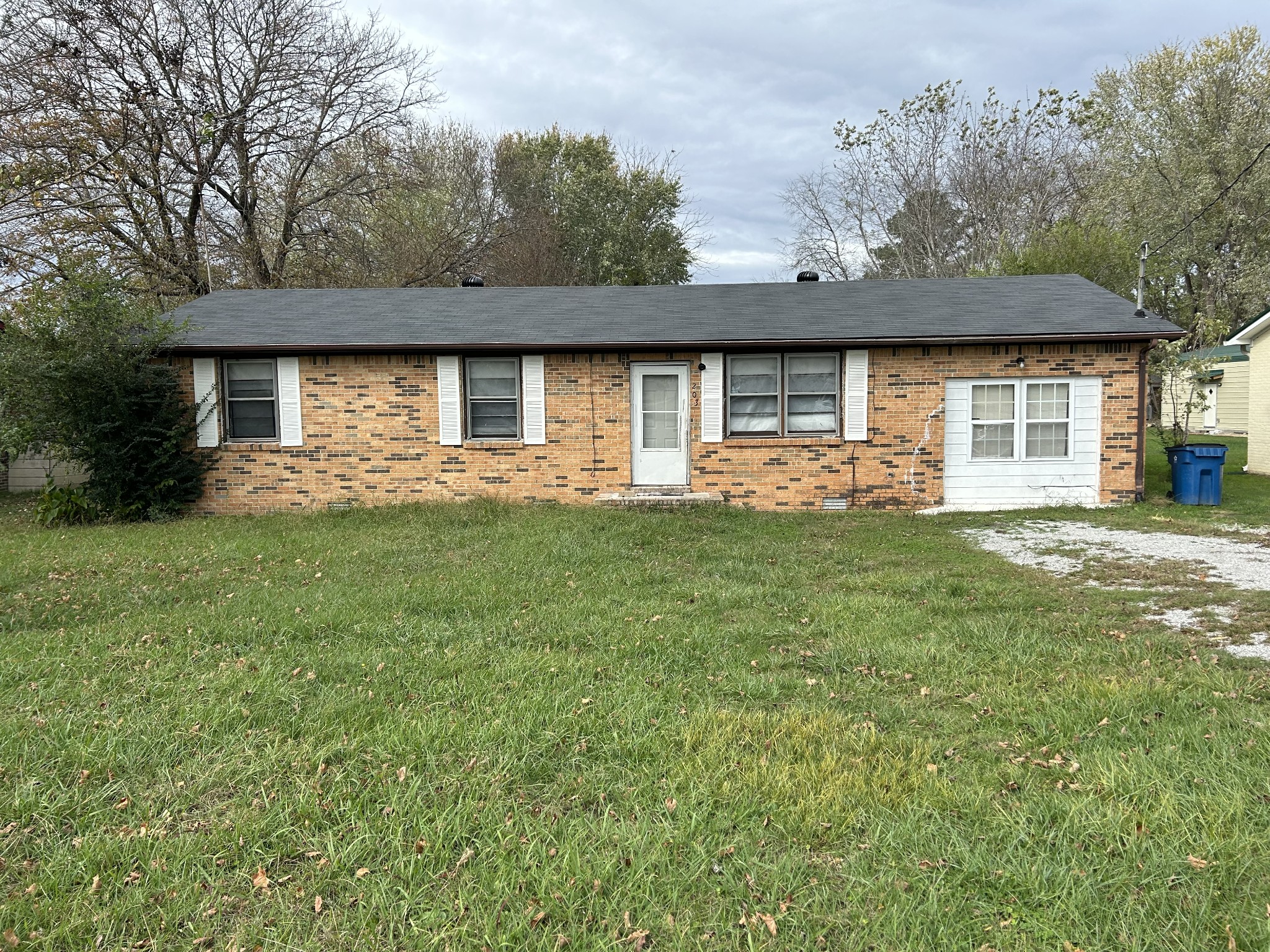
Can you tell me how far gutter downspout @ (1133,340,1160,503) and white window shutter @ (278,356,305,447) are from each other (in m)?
12.9

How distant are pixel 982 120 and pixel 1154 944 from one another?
29.9m

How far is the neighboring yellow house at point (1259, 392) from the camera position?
47.5 ft

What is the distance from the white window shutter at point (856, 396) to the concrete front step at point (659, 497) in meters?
2.30

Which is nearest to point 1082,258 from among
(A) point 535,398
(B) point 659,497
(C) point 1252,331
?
(C) point 1252,331

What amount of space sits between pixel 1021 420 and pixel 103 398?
1363 centimetres

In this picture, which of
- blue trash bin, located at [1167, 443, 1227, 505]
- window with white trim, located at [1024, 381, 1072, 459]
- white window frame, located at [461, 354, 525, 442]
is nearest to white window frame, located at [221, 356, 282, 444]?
white window frame, located at [461, 354, 525, 442]

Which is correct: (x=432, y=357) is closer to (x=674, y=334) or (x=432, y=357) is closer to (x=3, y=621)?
(x=674, y=334)

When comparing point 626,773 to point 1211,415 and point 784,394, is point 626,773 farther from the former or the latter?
point 1211,415

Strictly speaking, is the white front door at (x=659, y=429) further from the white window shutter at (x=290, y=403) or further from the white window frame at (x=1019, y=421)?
the white window shutter at (x=290, y=403)

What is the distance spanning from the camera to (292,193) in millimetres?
20000

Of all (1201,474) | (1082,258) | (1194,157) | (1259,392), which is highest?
(1194,157)

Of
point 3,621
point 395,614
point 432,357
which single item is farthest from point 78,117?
point 395,614

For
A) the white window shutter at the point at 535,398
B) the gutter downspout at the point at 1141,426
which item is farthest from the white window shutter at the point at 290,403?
the gutter downspout at the point at 1141,426

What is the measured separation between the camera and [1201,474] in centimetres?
1087
